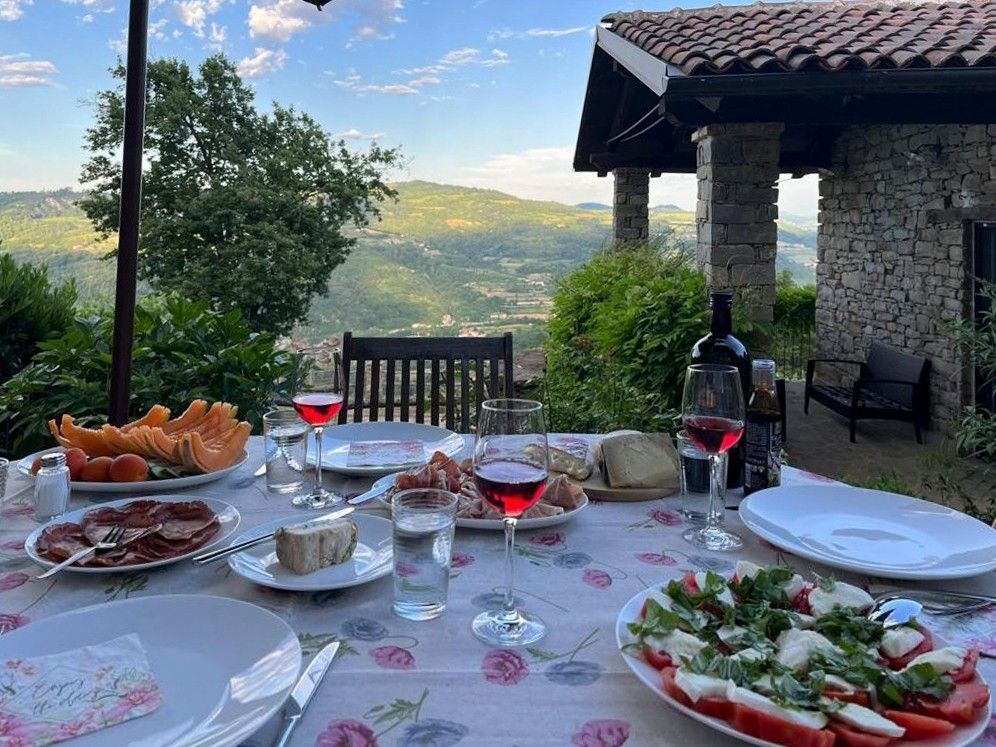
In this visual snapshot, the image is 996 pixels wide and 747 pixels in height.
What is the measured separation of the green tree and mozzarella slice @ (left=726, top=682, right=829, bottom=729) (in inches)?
505

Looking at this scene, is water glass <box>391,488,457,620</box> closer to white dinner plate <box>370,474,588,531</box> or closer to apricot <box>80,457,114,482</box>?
white dinner plate <box>370,474,588,531</box>

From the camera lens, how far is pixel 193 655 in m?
0.71

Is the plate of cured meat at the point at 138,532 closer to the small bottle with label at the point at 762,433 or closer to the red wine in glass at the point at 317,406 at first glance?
the red wine in glass at the point at 317,406

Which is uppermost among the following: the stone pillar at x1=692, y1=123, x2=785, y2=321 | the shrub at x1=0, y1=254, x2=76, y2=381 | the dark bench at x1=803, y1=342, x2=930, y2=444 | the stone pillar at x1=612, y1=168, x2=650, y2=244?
the stone pillar at x1=612, y1=168, x2=650, y2=244

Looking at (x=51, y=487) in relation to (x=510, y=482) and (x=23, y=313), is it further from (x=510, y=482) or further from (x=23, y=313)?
(x=23, y=313)

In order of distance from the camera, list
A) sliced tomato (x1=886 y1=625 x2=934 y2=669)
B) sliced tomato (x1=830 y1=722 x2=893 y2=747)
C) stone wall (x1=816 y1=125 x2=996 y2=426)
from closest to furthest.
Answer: sliced tomato (x1=830 y1=722 x2=893 y2=747) → sliced tomato (x1=886 y1=625 x2=934 y2=669) → stone wall (x1=816 y1=125 x2=996 y2=426)

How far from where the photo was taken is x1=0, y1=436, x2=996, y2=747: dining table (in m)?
0.62

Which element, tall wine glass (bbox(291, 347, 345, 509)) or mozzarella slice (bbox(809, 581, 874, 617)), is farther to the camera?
tall wine glass (bbox(291, 347, 345, 509))

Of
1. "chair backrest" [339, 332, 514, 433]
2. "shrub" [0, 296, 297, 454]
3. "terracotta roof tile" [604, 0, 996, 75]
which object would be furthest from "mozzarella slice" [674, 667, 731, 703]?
"terracotta roof tile" [604, 0, 996, 75]

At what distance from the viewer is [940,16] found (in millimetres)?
5285

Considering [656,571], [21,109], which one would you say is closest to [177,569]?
[656,571]

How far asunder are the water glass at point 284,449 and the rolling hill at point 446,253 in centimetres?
315

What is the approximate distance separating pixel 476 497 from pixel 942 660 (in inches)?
26.8

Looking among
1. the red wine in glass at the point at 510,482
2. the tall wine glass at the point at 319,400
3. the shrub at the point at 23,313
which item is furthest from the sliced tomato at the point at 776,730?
the shrub at the point at 23,313
